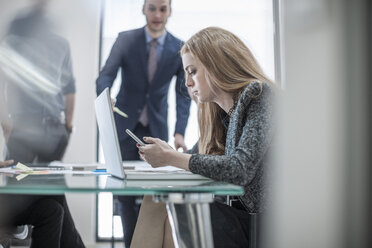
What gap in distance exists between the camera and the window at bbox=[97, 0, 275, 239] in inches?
118

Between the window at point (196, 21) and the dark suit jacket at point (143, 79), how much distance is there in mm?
361

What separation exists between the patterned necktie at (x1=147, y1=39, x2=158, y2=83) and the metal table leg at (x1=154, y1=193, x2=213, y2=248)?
1880mm

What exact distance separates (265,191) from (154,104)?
1.59 m

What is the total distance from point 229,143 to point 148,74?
1.51m

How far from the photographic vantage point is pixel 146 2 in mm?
2725

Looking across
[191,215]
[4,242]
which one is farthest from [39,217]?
[191,215]

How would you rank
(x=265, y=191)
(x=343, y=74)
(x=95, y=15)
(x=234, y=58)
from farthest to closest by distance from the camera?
1. (x=95, y=15)
2. (x=234, y=58)
3. (x=265, y=191)
4. (x=343, y=74)

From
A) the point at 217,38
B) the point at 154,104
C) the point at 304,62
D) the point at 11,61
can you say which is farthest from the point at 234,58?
the point at 11,61

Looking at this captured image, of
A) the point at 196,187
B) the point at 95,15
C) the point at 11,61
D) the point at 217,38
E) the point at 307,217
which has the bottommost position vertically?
the point at 307,217

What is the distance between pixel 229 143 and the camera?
3.88 ft

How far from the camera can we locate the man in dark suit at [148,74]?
8.19 feet

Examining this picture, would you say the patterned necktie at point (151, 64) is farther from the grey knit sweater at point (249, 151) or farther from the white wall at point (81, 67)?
the grey knit sweater at point (249, 151)

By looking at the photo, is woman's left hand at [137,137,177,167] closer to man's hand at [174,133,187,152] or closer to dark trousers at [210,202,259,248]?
dark trousers at [210,202,259,248]

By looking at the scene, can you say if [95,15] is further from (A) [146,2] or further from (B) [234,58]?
(B) [234,58]
